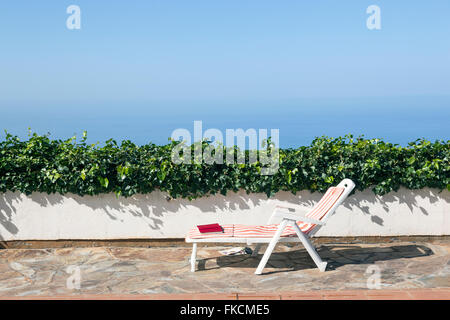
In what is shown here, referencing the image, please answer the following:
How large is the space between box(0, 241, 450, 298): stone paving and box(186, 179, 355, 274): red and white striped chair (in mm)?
314

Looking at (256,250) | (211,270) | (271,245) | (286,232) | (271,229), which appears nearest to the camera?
(271,245)

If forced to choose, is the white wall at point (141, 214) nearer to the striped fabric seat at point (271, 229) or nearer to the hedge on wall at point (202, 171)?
the hedge on wall at point (202, 171)

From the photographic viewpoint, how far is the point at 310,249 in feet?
23.1

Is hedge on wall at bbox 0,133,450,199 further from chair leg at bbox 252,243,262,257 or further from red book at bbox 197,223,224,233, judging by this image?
red book at bbox 197,223,224,233

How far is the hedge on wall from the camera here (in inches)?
325

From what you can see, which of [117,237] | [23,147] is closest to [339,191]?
[117,237]

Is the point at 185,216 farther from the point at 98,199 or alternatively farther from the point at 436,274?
the point at 436,274

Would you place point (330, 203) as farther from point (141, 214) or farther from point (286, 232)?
point (141, 214)

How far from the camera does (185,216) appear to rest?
27.7 ft

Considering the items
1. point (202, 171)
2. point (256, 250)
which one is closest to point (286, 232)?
point (256, 250)

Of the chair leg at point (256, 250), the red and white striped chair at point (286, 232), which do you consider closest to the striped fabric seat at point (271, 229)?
the red and white striped chair at point (286, 232)

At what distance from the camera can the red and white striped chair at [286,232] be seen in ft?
22.8

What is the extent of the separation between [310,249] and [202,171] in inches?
80.8

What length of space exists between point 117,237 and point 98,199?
2.00 feet
